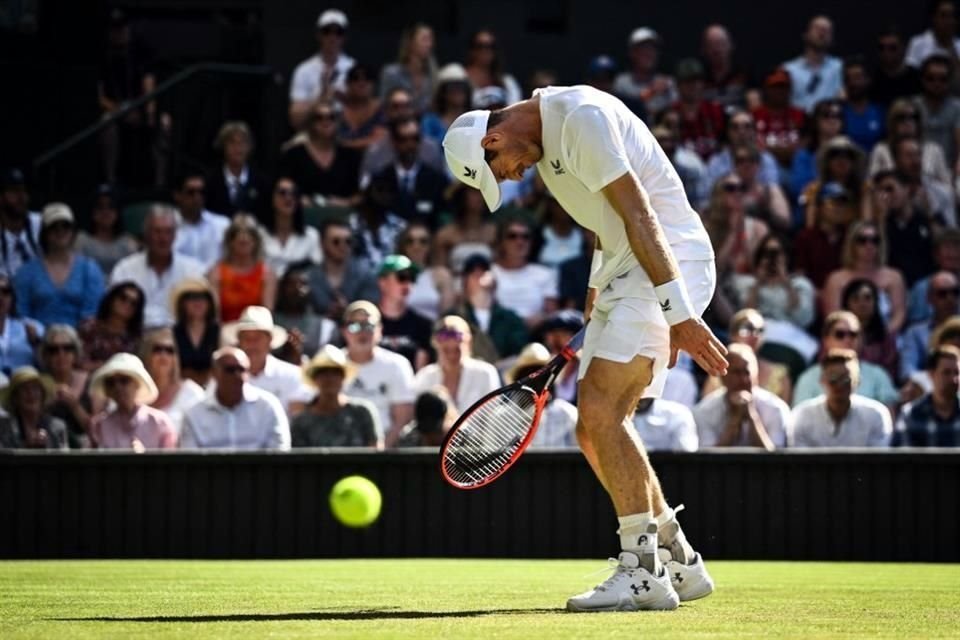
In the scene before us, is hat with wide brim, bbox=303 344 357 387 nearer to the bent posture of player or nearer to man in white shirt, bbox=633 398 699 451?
man in white shirt, bbox=633 398 699 451

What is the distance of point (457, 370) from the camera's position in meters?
12.0

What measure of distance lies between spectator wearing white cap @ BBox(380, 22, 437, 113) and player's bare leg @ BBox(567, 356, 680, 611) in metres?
9.35

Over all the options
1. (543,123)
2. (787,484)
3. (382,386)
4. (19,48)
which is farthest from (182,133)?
(543,123)

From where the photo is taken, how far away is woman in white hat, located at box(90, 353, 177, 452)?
1130cm

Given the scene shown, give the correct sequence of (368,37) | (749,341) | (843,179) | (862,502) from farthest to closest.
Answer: (368,37), (843,179), (749,341), (862,502)

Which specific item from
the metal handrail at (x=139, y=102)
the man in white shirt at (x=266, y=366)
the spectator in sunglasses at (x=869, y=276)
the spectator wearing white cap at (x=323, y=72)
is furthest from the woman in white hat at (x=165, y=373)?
the spectator in sunglasses at (x=869, y=276)

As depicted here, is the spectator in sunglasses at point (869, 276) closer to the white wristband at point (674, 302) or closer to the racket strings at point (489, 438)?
the racket strings at point (489, 438)

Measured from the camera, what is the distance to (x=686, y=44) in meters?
18.2

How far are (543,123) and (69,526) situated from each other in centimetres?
526

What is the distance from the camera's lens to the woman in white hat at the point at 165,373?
39.3ft

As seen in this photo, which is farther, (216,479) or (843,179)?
(843,179)

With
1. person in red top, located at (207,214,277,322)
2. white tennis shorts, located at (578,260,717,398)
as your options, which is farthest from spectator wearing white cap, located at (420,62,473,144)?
white tennis shorts, located at (578,260,717,398)

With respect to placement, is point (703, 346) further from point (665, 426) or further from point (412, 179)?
point (412, 179)

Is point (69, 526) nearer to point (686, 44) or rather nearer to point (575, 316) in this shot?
point (575, 316)
